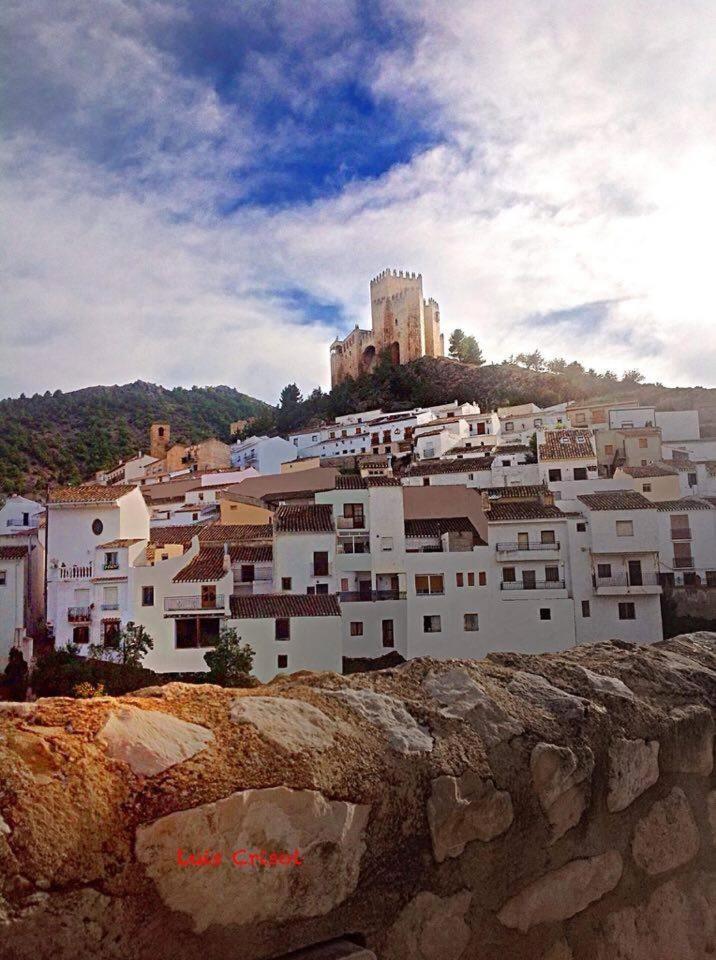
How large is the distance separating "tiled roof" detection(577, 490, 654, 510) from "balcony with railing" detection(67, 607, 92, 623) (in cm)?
1583

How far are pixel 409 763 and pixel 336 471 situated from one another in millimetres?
34574

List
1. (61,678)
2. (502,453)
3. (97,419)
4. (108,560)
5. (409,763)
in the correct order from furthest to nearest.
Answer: (97,419) < (502,453) < (108,560) < (61,678) < (409,763)

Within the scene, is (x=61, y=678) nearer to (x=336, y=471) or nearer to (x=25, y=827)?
(x=336, y=471)

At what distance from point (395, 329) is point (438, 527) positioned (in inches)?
1818

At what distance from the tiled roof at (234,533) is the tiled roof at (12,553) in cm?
571

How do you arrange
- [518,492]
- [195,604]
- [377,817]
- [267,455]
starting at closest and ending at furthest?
[377,817]
[195,604]
[518,492]
[267,455]

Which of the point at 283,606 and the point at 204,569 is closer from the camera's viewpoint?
the point at 283,606

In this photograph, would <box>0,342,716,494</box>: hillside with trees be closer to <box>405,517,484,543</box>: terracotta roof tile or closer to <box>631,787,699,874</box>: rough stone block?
<box>405,517,484,543</box>: terracotta roof tile

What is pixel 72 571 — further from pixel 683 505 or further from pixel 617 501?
pixel 683 505

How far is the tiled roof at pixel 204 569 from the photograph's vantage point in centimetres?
2106

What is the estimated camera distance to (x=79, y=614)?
22.0 m

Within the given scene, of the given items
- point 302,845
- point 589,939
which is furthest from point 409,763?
point 589,939

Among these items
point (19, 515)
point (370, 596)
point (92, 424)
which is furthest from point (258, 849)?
point (92, 424)

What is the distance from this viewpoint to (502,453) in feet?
112
